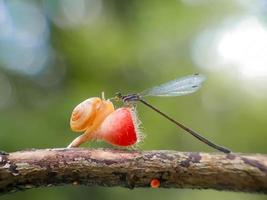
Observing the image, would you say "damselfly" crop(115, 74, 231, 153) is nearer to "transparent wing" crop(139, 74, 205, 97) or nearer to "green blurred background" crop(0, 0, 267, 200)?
"transparent wing" crop(139, 74, 205, 97)

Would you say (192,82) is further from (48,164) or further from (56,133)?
(56,133)

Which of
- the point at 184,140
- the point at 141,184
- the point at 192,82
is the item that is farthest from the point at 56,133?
the point at 141,184

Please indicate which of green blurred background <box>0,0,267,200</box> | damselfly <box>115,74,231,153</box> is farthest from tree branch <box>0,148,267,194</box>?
green blurred background <box>0,0,267,200</box>

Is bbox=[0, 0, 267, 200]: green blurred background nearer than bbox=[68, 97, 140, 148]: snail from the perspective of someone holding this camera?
No

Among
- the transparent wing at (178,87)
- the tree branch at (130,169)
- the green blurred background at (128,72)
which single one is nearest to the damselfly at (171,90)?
the transparent wing at (178,87)

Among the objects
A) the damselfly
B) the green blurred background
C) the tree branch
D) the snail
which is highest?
the green blurred background

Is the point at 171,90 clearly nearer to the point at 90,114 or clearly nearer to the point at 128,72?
the point at 90,114

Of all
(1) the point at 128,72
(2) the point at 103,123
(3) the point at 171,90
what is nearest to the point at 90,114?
(2) the point at 103,123
